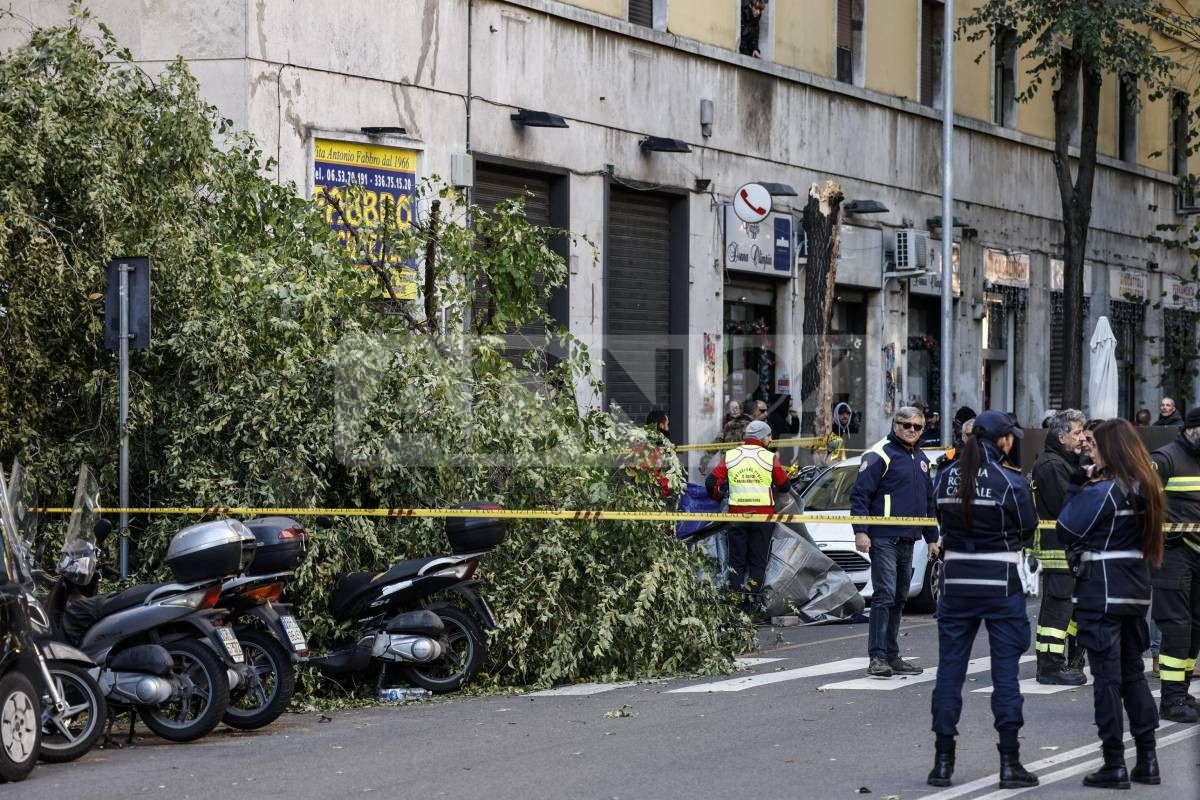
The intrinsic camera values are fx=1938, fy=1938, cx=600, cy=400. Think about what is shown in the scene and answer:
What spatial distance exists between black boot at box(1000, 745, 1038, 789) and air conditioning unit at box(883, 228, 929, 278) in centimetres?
2252

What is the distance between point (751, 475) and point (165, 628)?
673 centimetres

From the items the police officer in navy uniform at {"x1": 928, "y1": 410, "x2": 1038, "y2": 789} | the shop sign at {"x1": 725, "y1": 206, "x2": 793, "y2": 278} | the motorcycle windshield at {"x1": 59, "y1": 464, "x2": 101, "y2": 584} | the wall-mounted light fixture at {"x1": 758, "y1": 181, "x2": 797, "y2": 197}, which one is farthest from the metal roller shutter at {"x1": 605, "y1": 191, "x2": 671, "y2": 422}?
the police officer in navy uniform at {"x1": 928, "y1": 410, "x2": 1038, "y2": 789}

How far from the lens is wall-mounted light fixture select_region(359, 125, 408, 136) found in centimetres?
2152

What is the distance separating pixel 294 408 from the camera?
13.0 m

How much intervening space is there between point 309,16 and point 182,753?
484 inches

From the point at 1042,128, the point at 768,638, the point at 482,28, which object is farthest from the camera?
the point at 1042,128

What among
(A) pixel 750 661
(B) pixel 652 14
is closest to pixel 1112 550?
(A) pixel 750 661

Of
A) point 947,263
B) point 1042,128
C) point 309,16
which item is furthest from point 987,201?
point 309,16

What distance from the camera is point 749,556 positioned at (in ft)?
54.7

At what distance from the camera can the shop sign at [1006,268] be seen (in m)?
34.6

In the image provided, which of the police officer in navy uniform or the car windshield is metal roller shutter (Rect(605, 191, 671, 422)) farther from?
the police officer in navy uniform

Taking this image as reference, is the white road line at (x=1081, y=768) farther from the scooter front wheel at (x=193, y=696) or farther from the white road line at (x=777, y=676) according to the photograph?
the scooter front wheel at (x=193, y=696)

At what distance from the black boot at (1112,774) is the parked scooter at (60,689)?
16.6 ft

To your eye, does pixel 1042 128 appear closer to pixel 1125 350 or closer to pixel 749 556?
pixel 1125 350
